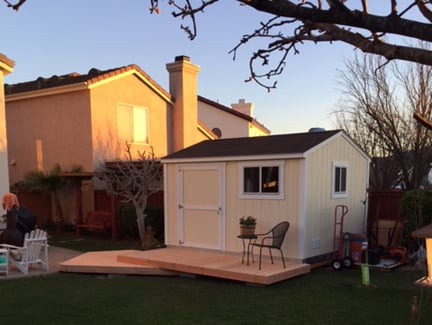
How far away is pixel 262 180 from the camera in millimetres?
8250

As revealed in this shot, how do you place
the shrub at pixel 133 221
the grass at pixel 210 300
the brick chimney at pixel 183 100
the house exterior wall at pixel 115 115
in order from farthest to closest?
the brick chimney at pixel 183 100 < the house exterior wall at pixel 115 115 < the shrub at pixel 133 221 < the grass at pixel 210 300

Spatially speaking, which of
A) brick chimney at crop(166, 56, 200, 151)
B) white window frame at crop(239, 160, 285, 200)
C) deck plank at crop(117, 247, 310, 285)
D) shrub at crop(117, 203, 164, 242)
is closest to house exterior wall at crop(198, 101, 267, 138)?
brick chimney at crop(166, 56, 200, 151)

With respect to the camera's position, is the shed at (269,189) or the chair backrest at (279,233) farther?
the shed at (269,189)

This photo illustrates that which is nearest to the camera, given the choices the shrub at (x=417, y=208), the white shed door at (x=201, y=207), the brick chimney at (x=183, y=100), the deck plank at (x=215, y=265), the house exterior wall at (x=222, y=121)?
the deck plank at (x=215, y=265)

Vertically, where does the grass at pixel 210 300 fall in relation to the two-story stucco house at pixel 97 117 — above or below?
below

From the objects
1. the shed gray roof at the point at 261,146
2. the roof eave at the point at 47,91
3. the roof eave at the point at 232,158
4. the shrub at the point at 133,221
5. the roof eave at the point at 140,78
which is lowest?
the shrub at the point at 133,221

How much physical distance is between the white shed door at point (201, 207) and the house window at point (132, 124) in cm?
590

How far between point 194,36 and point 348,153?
730cm

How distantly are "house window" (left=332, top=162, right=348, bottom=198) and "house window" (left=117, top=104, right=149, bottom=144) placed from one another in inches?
332

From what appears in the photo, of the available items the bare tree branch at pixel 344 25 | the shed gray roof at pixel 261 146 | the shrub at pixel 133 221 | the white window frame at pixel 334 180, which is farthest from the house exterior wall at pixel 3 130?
the bare tree branch at pixel 344 25

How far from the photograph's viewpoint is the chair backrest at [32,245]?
7.81 meters

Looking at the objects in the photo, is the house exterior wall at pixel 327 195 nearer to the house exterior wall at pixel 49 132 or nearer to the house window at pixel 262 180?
the house window at pixel 262 180

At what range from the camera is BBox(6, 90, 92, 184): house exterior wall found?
13695 mm

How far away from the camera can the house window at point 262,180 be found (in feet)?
26.5
